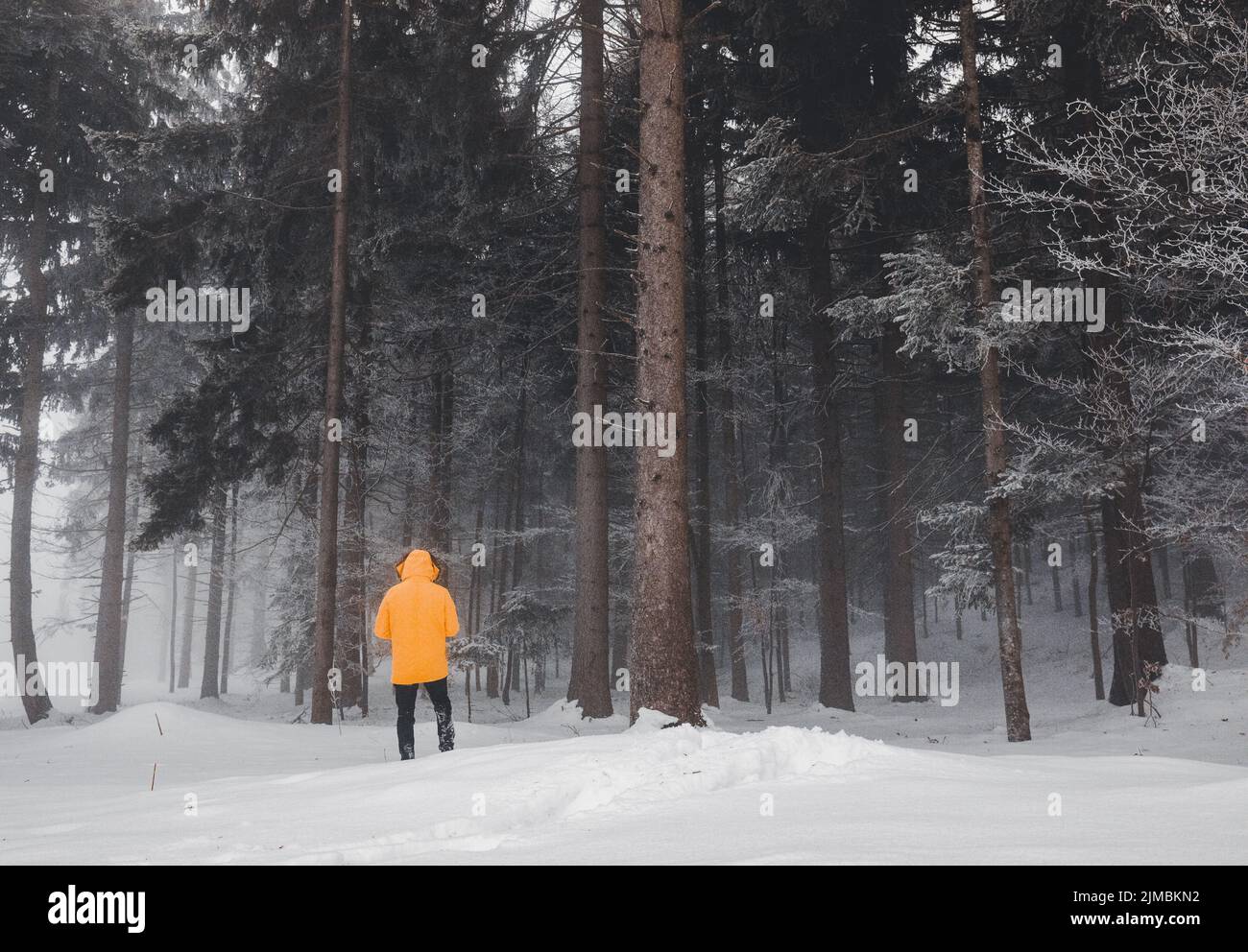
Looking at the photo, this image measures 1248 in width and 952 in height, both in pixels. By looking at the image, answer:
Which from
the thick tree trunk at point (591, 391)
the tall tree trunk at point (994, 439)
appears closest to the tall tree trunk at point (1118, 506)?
the tall tree trunk at point (994, 439)

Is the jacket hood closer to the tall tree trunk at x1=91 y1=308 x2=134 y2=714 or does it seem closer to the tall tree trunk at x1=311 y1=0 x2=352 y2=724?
the tall tree trunk at x1=311 y1=0 x2=352 y2=724

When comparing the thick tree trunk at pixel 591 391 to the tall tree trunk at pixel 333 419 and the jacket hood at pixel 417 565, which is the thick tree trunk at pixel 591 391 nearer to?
the tall tree trunk at pixel 333 419

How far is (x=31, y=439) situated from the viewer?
64.6ft

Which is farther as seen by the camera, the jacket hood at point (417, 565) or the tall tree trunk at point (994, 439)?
the tall tree trunk at point (994, 439)

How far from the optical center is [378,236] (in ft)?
53.5

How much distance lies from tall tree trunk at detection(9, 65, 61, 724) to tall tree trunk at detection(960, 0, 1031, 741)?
62.5ft

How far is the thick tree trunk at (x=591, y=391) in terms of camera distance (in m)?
14.1

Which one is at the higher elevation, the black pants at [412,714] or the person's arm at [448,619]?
the person's arm at [448,619]

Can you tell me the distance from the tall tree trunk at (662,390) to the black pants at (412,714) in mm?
1854

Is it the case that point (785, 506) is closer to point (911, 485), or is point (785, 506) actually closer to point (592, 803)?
point (911, 485)

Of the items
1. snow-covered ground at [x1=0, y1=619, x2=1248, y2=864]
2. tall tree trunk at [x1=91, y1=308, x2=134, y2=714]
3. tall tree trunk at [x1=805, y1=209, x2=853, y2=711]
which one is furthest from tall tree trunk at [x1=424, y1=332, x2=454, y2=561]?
snow-covered ground at [x1=0, y1=619, x2=1248, y2=864]

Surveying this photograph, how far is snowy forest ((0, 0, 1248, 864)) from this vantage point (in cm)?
604

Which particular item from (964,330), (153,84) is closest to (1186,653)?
(964,330)
